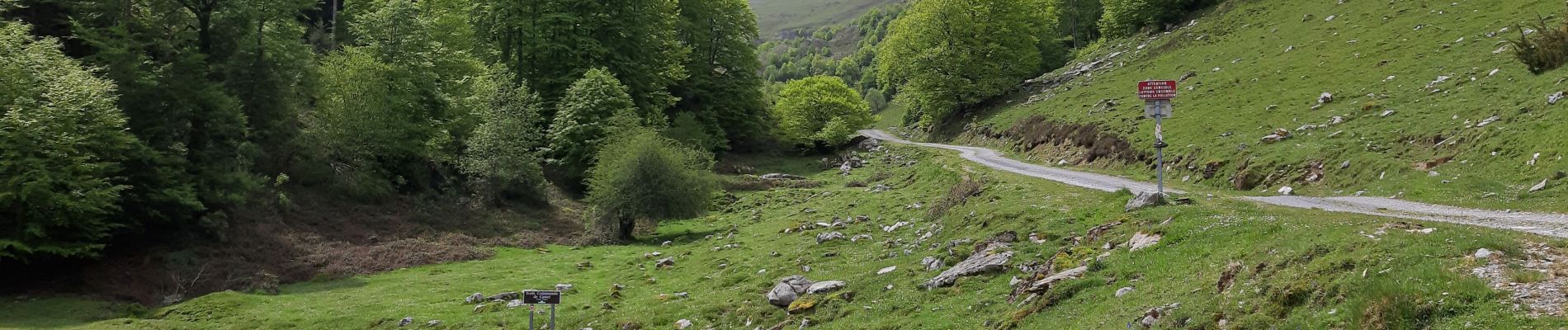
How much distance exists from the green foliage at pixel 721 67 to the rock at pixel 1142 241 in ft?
199

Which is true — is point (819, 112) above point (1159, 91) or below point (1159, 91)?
below

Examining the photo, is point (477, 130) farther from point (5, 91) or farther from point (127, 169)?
point (5, 91)

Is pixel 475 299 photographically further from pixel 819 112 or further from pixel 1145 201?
pixel 819 112

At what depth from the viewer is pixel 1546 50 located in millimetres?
26531

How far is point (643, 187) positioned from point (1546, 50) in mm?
36231

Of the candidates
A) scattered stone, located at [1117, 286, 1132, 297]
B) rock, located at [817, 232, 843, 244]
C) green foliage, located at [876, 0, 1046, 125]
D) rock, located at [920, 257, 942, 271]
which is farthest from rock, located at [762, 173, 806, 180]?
scattered stone, located at [1117, 286, 1132, 297]

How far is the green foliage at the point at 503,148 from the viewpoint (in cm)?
4762

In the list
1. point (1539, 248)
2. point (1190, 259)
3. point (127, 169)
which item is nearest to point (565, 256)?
point (127, 169)

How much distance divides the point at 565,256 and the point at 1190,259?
30.2 m

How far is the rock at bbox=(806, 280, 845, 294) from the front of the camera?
69.4 ft

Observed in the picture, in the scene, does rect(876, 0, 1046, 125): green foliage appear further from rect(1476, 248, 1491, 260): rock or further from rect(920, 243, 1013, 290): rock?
rect(1476, 248, 1491, 260): rock

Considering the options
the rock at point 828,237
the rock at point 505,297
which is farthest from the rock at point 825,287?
the rock at point 505,297

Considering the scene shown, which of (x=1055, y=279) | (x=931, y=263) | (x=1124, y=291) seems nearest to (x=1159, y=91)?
(x=931, y=263)

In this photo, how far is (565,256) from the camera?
38875 millimetres
